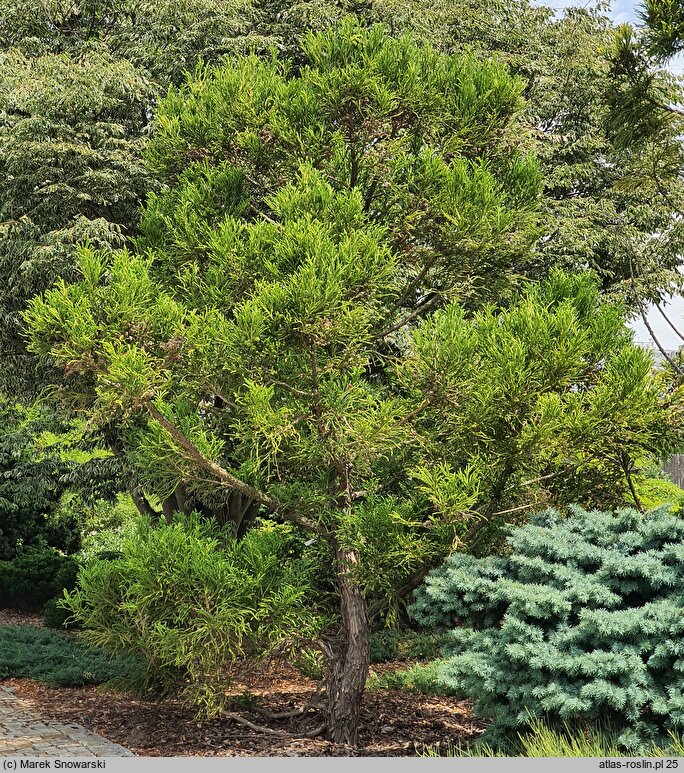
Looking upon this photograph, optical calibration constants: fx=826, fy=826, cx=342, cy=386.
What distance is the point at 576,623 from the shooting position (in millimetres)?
5012

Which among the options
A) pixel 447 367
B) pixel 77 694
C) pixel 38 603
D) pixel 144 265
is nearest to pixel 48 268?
pixel 144 265

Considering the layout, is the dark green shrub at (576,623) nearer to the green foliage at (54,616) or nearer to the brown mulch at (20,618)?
the green foliage at (54,616)

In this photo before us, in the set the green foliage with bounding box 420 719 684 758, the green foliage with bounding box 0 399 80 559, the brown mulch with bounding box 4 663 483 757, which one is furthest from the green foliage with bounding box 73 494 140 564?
the green foliage with bounding box 420 719 684 758

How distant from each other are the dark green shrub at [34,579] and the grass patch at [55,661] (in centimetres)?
258

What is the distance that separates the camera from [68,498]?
48.3 feet

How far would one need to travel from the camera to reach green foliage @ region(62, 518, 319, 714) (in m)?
5.79

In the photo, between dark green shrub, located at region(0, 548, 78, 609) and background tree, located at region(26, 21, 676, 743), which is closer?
background tree, located at region(26, 21, 676, 743)

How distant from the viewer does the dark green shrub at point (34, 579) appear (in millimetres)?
13016

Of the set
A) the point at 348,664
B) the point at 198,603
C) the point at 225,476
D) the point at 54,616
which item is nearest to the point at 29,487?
the point at 54,616

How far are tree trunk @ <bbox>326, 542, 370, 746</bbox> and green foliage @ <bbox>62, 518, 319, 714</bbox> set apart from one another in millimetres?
304

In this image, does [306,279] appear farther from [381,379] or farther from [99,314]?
[381,379]

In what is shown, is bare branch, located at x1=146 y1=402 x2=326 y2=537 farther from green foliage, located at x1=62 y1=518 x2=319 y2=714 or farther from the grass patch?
the grass patch

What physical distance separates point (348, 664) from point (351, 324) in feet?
8.91

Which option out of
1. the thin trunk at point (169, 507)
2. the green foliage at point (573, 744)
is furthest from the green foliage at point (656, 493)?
the thin trunk at point (169, 507)
